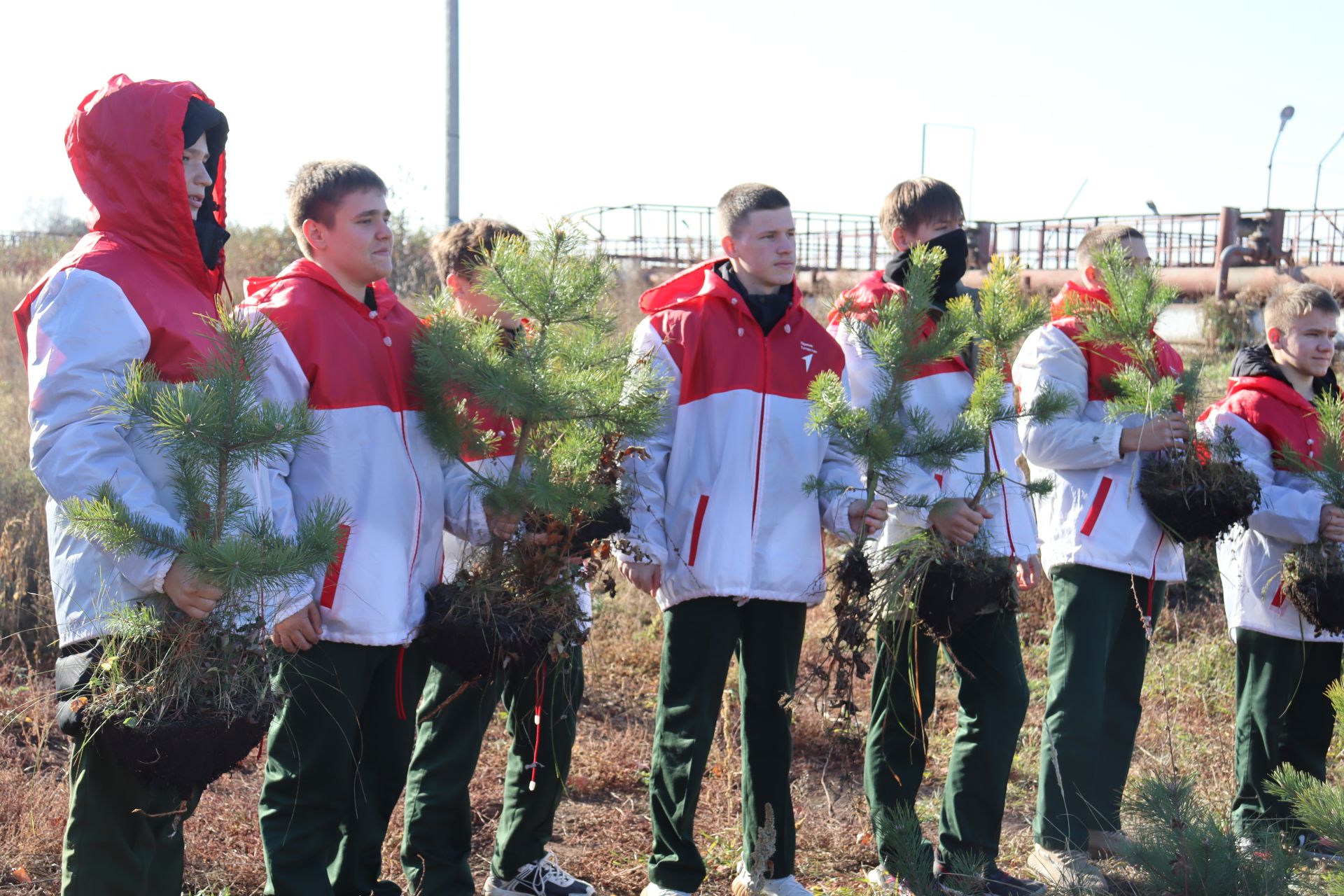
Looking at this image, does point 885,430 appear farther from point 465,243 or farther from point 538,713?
point 465,243

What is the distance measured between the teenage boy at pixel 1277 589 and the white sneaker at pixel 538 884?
2.68 metres

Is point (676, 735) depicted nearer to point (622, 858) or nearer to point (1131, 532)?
point (622, 858)

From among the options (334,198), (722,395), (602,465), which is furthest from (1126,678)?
(334,198)

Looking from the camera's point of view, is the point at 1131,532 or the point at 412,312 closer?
the point at 412,312

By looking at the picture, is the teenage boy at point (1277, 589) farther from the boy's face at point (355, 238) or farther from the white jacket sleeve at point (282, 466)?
the white jacket sleeve at point (282, 466)

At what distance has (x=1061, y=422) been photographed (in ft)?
14.1

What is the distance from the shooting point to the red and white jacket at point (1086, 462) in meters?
4.26

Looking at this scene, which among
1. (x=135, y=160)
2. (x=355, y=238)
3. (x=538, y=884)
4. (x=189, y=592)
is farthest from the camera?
(x=538, y=884)

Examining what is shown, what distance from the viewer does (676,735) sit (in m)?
3.86

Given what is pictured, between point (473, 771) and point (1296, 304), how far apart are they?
3.66m

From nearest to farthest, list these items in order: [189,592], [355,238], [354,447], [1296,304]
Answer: [189,592] → [354,447] → [355,238] → [1296,304]

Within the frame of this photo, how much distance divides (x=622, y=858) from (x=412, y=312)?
2.26m

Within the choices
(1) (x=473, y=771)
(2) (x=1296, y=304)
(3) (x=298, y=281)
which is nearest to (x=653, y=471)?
(1) (x=473, y=771)

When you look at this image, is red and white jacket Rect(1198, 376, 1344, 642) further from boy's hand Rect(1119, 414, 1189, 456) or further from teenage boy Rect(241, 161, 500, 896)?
teenage boy Rect(241, 161, 500, 896)
